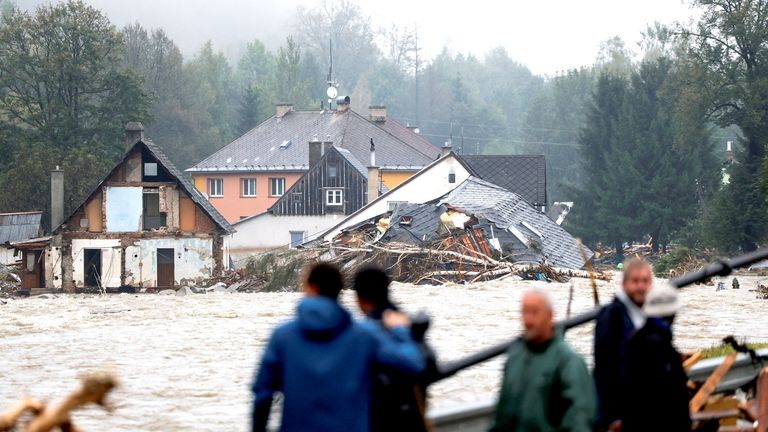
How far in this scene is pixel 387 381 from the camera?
603 centimetres

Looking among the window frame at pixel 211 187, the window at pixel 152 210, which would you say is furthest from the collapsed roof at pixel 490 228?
the window frame at pixel 211 187

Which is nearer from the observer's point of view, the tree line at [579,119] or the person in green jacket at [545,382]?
the person in green jacket at [545,382]

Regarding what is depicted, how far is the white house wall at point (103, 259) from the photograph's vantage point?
5597cm

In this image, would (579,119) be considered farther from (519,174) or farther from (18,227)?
(18,227)

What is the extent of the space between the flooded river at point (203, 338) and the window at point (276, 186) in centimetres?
3885

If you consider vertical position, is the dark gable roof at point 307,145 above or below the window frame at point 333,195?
above

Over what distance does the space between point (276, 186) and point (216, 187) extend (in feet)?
12.4

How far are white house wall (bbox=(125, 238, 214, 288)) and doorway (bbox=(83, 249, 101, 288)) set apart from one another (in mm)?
1178

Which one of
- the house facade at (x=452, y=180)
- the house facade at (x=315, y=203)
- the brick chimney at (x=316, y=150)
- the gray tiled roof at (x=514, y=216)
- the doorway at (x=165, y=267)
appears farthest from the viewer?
the brick chimney at (x=316, y=150)

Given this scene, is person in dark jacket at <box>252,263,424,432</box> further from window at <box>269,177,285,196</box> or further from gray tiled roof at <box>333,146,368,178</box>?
window at <box>269,177,285,196</box>

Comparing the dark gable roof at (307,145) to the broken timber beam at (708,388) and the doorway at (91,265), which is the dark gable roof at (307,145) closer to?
the doorway at (91,265)

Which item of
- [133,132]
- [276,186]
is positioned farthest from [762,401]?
[276,186]

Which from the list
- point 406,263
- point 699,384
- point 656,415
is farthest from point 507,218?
point 656,415

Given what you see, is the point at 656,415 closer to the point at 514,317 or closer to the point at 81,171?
the point at 514,317
